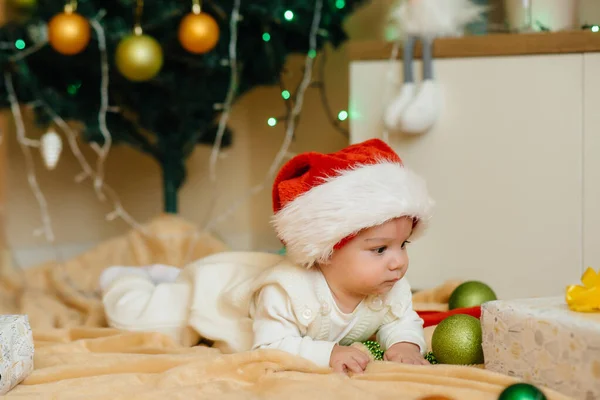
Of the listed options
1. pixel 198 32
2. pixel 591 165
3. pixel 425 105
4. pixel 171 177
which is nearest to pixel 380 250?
pixel 425 105

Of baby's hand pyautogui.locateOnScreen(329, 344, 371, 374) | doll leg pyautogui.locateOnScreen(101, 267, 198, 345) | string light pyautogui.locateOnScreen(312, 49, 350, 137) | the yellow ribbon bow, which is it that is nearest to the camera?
the yellow ribbon bow

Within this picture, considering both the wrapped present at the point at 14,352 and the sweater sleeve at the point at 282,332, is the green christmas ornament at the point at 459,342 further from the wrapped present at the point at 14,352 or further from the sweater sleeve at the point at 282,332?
the wrapped present at the point at 14,352

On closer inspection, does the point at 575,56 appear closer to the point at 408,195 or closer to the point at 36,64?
the point at 408,195

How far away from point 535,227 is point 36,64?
139 cm

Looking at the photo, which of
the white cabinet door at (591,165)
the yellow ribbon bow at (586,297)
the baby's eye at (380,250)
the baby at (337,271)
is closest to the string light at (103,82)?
the baby at (337,271)

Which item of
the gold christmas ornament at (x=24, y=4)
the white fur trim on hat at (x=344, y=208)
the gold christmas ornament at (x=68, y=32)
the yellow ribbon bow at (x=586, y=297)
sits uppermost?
the gold christmas ornament at (x=24, y=4)

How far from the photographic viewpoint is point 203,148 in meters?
2.66

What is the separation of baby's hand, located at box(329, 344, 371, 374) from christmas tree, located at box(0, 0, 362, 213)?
1.01m

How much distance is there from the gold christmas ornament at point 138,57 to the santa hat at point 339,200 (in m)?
0.78

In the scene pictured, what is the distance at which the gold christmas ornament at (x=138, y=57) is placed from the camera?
5.91 ft

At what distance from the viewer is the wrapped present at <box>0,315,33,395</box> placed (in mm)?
1004

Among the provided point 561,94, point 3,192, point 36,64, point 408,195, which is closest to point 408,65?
point 561,94

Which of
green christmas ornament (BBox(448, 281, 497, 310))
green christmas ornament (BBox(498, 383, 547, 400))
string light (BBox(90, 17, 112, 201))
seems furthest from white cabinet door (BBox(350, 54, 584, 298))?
green christmas ornament (BBox(498, 383, 547, 400))

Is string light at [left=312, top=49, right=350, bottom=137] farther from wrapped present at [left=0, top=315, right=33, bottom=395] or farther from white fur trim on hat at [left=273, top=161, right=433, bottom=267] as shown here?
wrapped present at [left=0, top=315, right=33, bottom=395]
